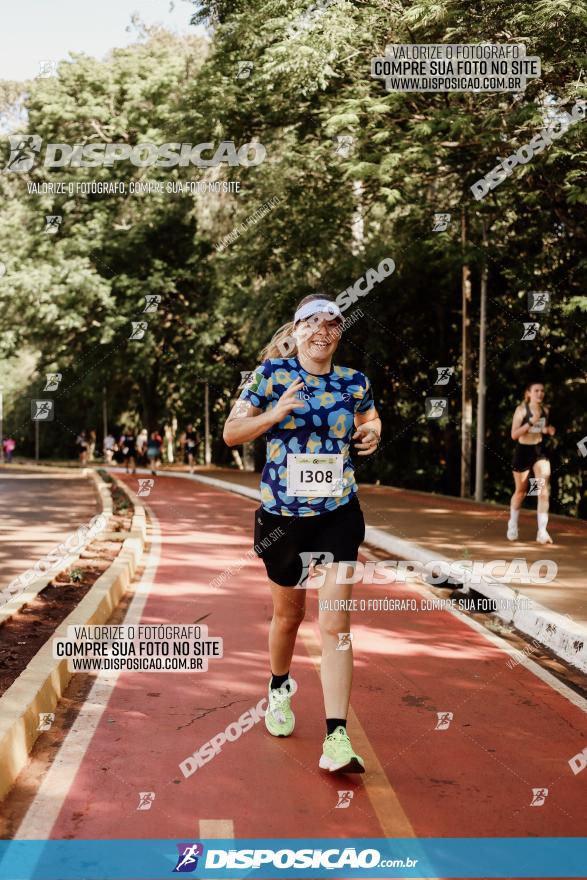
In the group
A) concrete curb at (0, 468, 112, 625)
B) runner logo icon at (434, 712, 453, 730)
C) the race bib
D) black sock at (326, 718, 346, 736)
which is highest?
→ the race bib

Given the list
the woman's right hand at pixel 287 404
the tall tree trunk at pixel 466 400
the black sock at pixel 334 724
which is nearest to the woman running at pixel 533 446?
the black sock at pixel 334 724

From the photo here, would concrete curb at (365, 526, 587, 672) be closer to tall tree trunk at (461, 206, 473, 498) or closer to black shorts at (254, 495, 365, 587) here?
black shorts at (254, 495, 365, 587)

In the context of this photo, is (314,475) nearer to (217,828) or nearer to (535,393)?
(217,828)

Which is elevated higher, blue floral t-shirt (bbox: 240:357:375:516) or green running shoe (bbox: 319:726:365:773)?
blue floral t-shirt (bbox: 240:357:375:516)

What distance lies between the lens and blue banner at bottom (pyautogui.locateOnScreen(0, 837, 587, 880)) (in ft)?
12.0

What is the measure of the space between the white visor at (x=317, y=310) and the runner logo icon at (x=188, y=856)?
2317 millimetres

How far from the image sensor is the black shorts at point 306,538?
15.3 ft

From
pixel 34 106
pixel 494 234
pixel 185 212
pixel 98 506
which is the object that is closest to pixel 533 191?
pixel 494 234

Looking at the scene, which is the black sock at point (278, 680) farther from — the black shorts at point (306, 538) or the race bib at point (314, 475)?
the race bib at point (314, 475)

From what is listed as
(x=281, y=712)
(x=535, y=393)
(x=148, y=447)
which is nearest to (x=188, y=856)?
(x=281, y=712)

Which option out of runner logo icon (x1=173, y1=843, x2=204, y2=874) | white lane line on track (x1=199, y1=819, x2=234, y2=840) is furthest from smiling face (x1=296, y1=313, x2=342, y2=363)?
runner logo icon (x1=173, y1=843, x2=204, y2=874)

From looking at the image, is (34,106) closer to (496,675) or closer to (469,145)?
(469,145)

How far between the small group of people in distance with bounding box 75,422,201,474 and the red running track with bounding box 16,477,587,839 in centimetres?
3032

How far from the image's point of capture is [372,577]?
35.8ft
